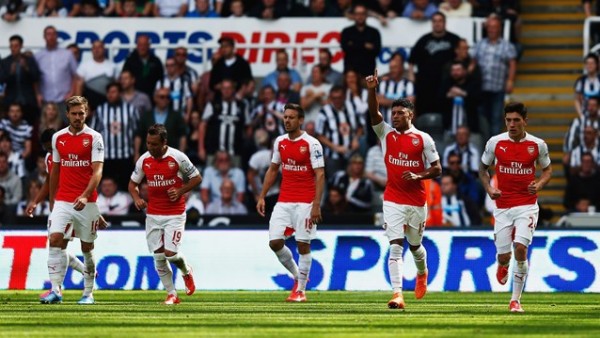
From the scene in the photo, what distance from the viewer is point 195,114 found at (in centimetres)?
2797

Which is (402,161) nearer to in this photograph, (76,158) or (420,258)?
(420,258)

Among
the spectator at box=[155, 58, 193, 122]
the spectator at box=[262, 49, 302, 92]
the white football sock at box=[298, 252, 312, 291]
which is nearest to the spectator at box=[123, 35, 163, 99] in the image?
the spectator at box=[155, 58, 193, 122]

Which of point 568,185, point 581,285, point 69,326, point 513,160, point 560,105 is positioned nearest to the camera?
point 69,326

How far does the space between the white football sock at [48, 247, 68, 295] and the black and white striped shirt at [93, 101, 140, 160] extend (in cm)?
851

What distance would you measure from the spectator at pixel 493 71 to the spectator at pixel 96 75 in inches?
260

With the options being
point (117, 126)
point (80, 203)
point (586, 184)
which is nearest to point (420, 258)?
point (80, 203)

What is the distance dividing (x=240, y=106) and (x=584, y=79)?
237 inches

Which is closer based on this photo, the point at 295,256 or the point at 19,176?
the point at 295,256

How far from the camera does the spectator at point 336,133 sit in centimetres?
2725

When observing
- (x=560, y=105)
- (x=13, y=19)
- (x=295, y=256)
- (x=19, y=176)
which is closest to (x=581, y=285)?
(x=295, y=256)

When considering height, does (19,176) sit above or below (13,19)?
below

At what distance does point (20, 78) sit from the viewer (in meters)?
28.6

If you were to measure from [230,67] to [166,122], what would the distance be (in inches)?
64.8

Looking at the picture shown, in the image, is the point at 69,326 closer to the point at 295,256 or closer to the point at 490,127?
the point at 295,256
